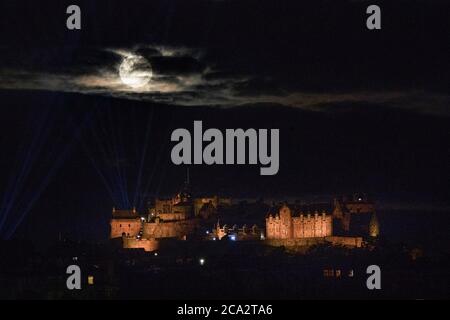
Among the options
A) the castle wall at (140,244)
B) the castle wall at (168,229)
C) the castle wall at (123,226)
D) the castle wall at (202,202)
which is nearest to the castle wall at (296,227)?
the castle wall at (168,229)

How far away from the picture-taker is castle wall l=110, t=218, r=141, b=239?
261 feet

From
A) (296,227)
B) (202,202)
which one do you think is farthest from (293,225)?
(202,202)

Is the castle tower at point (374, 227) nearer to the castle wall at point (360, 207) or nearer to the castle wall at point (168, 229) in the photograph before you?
the castle wall at point (360, 207)

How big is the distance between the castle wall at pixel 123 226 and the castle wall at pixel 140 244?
2.31 metres

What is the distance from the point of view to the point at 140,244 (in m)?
76.6

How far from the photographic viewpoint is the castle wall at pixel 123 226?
79.4 metres

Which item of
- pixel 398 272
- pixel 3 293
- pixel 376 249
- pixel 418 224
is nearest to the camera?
pixel 3 293
